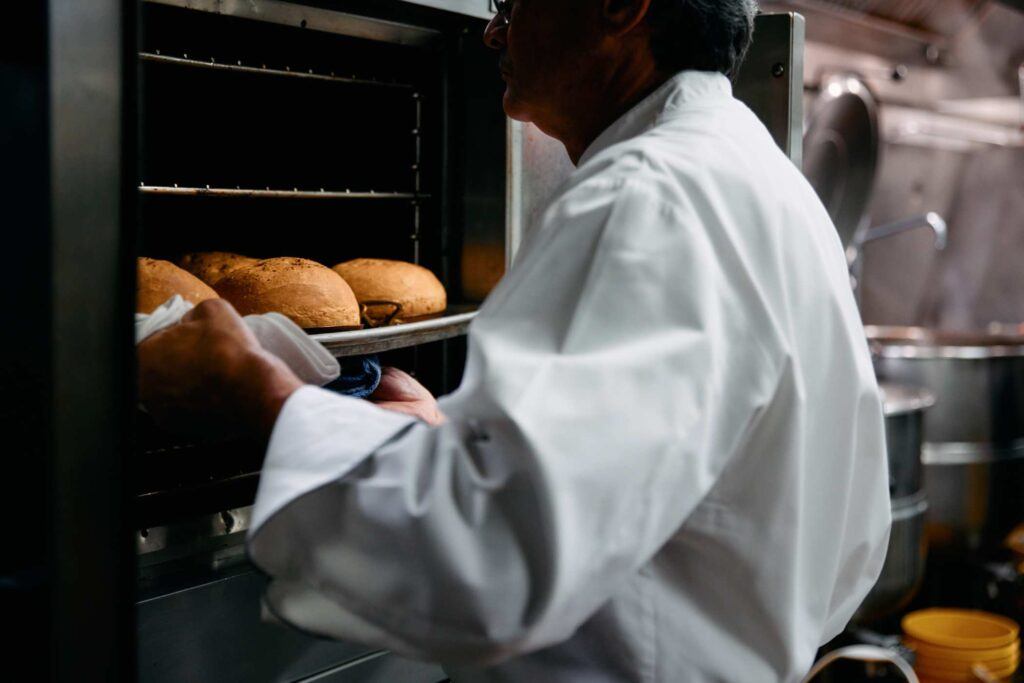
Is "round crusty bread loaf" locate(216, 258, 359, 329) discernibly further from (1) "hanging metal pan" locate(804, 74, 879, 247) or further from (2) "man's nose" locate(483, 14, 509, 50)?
(1) "hanging metal pan" locate(804, 74, 879, 247)

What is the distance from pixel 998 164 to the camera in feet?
17.8

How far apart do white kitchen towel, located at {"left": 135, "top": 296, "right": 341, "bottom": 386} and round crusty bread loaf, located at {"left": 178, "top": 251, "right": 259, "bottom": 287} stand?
58 centimetres

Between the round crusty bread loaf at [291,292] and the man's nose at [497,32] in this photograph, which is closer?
the man's nose at [497,32]

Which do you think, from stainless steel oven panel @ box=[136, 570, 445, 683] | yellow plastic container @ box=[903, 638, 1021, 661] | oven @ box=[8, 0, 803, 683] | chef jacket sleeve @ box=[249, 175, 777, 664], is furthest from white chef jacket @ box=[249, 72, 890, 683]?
yellow plastic container @ box=[903, 638, 1021, 661]

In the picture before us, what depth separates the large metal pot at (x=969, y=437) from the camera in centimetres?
382

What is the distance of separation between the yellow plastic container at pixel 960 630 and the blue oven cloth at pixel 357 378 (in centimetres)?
218

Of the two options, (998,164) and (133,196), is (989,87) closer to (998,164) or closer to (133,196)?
(998,164)

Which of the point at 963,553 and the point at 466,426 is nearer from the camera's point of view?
the point at 466,426

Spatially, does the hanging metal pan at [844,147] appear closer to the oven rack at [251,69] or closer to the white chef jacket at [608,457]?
the oven rack at [251,69]

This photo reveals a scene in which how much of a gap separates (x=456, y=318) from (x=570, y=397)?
2.90 ft

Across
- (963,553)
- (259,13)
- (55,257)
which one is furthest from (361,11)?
(963,553)

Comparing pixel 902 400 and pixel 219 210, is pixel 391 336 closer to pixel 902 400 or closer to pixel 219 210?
pixel 219 210

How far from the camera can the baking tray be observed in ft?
4.43

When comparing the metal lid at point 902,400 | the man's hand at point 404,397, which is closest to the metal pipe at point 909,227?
the metal lid at point 902,400
